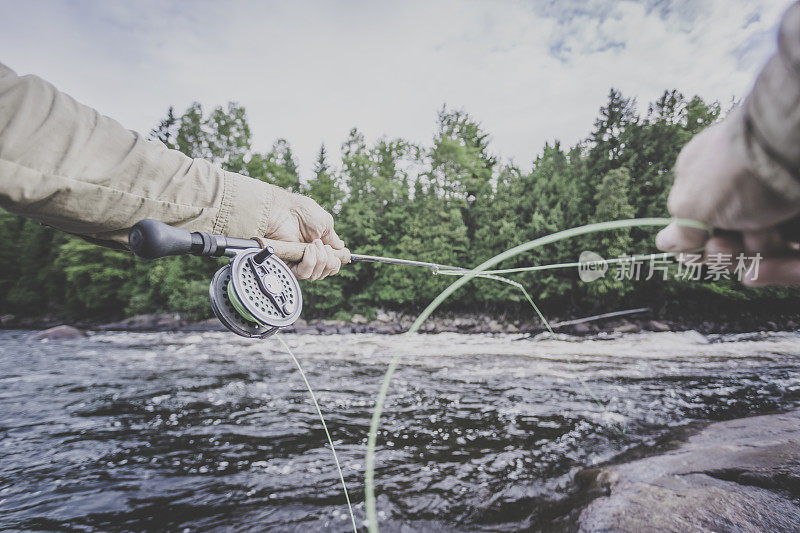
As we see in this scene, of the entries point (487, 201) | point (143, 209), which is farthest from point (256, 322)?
point (487, 201)

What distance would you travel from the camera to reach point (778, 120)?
66cm

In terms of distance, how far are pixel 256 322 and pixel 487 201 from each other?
2572 centimetres

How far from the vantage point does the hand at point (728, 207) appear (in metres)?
0.76

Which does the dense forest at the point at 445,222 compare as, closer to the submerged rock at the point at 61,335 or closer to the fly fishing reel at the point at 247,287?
the submerged rock at the point at 61,335

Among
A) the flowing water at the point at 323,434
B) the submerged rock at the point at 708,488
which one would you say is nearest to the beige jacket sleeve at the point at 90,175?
the flowing water at the point at 323,434

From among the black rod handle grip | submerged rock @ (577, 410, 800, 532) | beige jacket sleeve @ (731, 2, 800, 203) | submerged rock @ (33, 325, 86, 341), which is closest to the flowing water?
submerged rock @ (577, 410, 800, 532)

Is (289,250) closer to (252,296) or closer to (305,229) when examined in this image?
(305,229)

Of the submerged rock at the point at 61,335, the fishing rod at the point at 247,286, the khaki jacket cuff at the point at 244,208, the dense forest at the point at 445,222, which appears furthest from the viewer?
the dense forest at the point at 445,222

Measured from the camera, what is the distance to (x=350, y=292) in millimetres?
27656

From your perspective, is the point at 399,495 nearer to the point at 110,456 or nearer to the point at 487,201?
the point at 110,456

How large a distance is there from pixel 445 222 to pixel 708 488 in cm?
2282

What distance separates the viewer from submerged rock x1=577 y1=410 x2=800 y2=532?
2.18 meters

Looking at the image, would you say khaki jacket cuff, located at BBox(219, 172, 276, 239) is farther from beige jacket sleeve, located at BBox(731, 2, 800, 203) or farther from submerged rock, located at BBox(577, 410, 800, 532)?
submerged rock, located at BBox(577, 410, 800, 532)

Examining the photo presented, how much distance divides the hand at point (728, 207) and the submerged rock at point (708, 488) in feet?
6.24
